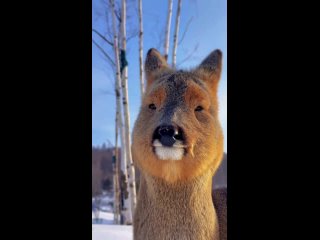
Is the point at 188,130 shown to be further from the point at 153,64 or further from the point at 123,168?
the point at 123,168

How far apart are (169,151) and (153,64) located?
384mm

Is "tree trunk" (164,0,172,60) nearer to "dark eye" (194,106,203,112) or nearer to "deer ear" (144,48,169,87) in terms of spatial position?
"deer ear" (144,48,169,87)

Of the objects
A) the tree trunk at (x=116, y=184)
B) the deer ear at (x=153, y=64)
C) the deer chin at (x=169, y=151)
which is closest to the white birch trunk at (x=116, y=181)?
the tree trunk at (x=116, y=184)

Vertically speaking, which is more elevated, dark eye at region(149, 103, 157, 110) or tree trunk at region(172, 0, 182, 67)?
tree trunk at region(172, 0, 182, 67)

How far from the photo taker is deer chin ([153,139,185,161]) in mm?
1101

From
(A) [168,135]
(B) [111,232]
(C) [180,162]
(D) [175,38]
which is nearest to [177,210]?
(C) [180,162]

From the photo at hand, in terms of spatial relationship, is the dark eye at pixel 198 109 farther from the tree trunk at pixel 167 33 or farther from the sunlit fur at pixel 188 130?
the tree trunk at pixel 167 33

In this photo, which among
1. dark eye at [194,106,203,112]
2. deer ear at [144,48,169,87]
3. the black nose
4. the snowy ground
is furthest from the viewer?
the snowy ground

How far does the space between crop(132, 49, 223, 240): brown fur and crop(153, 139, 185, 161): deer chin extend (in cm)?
2

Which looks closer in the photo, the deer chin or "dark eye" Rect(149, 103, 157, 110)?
the deer chin

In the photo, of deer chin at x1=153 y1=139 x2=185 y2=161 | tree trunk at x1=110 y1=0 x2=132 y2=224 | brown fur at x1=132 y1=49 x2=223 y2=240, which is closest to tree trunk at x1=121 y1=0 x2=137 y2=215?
tree trunk at x1=110 y1=0 x2=132 y2=224

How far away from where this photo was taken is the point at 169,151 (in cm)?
110

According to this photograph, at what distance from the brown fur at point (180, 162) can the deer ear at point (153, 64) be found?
0.08ft
